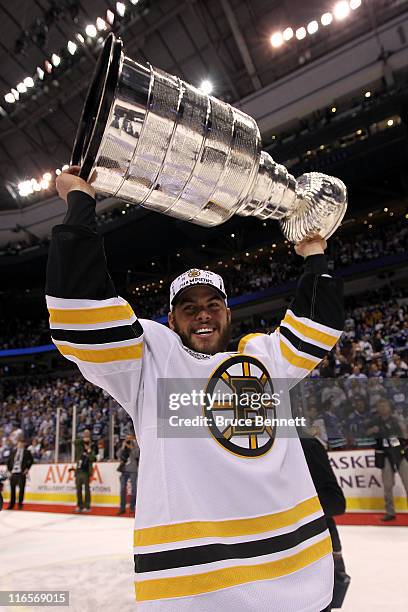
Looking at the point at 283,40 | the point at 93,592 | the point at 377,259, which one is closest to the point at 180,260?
the point at 377,259

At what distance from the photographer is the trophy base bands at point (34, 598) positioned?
293cm

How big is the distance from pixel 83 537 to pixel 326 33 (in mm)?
14502

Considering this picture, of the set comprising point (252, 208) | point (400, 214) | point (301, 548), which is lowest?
point (301, 548)

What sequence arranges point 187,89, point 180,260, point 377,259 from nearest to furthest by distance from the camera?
point 187,89
point 377,259
point 180,260

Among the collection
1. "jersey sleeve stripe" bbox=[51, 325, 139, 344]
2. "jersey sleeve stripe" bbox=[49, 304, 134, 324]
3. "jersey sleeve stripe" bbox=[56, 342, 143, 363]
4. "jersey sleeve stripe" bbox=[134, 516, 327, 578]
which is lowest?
"jersey sleeve stripe" bbox=[134, 516, 327, 578]

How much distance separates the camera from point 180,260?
76.8 feet

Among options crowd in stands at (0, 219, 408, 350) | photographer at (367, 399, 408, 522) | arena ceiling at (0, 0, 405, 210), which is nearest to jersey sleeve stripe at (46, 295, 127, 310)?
photographer at (367, 399, 408, 522)

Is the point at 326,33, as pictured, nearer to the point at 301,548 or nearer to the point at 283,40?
the point at 283,40

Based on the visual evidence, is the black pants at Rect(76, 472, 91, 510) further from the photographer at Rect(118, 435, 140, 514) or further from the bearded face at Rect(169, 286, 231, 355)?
the bearded face at Rect(169, 286, 231, 355)

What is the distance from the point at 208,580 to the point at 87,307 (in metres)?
0.62

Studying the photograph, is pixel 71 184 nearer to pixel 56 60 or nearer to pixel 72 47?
pixel 72 47

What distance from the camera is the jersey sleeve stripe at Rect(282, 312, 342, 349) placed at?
1387mm

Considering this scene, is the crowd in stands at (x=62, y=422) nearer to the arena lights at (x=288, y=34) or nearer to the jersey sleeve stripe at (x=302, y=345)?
the jersey sleeve stripe at (x=302, y=345)

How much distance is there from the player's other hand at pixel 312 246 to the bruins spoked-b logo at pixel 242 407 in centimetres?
53
